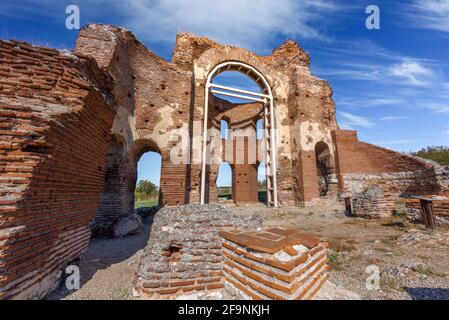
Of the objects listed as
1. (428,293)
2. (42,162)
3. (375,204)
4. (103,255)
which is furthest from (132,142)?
(375,204)

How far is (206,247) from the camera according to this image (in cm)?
277

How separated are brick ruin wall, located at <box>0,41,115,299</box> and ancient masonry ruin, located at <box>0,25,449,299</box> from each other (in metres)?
0.01

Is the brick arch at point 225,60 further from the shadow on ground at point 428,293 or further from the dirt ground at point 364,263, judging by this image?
the shadow on ground at point 428,293

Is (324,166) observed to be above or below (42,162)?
above

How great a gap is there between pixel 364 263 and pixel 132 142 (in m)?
8.33

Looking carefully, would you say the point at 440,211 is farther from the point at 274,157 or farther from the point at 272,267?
the point at 274,157

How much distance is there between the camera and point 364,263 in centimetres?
348

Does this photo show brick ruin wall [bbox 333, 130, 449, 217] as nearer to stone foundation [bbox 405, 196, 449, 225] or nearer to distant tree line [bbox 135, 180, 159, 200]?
stone foundation [bbox 405, 196, 449, 225]

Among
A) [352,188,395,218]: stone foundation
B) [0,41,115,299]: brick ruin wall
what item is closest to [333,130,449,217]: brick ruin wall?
[352,188,395,218]: stone foundation

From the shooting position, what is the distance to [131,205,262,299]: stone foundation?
8.31 ft

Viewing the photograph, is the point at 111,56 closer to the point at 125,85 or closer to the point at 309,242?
the point at 125,85

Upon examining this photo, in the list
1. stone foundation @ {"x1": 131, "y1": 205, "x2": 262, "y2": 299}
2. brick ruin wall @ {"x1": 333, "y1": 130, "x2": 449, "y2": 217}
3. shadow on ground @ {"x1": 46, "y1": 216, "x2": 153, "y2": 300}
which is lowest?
shadow on ground @ {"x1": 46, "y1": 216, "x2": 153, "y2": 300}

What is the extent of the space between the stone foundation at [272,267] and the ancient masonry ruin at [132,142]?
2.40m
